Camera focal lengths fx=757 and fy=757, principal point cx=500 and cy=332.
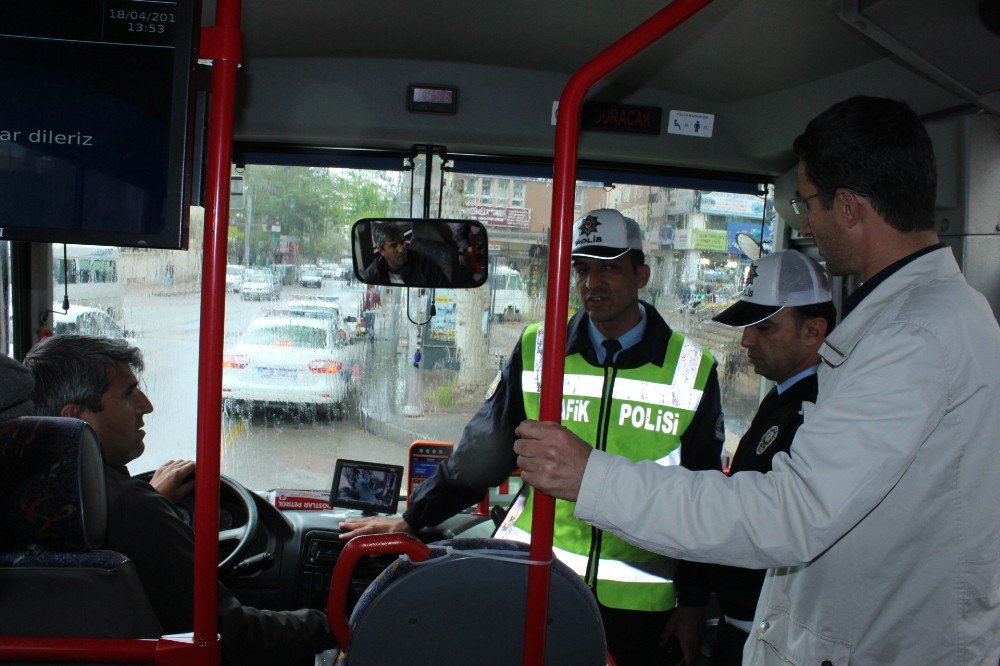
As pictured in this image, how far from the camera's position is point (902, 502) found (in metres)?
1.35

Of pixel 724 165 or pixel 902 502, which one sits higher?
pixel 724 165

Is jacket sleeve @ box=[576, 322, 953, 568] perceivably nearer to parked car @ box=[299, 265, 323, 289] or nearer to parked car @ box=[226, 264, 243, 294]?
parked car @ box=[299, 265, 323, 289]

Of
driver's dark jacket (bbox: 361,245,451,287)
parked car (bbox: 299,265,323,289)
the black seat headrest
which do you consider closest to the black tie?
driver's dark jacket (bbox: 361,245,451,287)

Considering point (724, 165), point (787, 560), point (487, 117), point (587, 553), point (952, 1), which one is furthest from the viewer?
point (724, 165)

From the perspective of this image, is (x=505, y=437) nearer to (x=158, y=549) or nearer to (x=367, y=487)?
(x=367, y=487)

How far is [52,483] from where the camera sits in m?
1.40

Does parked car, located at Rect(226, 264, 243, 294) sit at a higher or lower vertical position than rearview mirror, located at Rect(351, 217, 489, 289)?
lower

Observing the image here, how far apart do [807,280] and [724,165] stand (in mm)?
825

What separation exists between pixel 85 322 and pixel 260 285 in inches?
27.9

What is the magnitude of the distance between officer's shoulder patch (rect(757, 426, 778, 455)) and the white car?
5.64 feet

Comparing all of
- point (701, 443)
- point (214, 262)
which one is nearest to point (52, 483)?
point (214, 262)

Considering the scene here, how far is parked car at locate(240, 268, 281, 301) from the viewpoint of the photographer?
10.0ft

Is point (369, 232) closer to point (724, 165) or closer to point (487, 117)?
point (487, 117)

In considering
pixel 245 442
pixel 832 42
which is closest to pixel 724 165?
pixel 832 42
